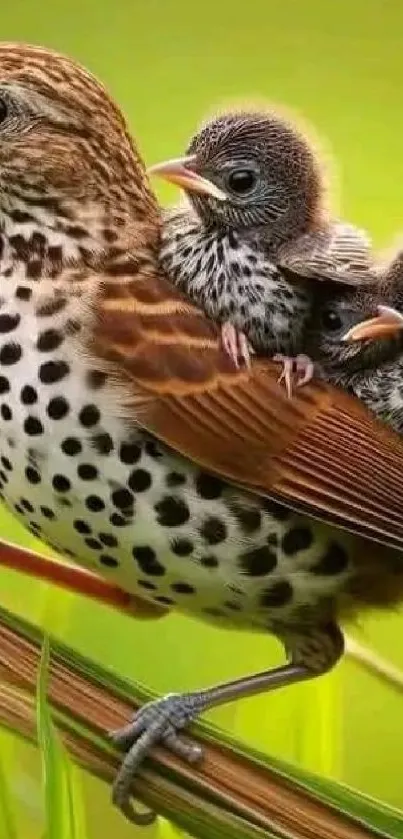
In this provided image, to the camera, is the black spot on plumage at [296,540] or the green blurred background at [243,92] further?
the green blurred background at [243,92]

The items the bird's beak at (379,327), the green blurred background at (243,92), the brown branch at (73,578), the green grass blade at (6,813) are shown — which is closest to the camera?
the bird's beak at (379,327)

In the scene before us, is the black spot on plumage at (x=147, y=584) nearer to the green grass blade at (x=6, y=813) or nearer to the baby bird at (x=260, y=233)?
the baby bird at (x=260, y=233)

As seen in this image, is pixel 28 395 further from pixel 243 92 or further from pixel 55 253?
pixel 243 92

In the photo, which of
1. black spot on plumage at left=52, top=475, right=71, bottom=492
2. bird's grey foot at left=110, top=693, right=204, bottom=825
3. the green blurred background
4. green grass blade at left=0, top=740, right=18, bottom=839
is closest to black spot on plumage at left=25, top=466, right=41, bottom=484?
black spot on plumage at left=52, top=475, right=71, bottom=492

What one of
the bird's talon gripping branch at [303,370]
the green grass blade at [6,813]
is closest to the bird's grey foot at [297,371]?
the bird's talon gripping branch at [303,370]

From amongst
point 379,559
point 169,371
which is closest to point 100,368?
point 169,371

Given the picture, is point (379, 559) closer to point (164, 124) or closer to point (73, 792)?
point (73, 792)

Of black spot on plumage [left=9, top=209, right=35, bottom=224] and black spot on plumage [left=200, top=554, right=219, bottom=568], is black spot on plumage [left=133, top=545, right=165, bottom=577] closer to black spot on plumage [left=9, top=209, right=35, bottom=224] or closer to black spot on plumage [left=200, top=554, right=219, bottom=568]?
black spot on plumage [left=200, top=554, right=219, bottom=568]

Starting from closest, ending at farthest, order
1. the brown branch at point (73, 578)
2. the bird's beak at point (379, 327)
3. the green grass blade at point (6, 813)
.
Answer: the bird's beak at point (379, 327) < the brown branch at point (73, 578) < the green grass blade at point (6, 813)
